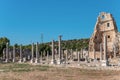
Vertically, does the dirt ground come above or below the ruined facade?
below

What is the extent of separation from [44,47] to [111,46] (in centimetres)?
3554

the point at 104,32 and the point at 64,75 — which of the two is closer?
the point at 64,75

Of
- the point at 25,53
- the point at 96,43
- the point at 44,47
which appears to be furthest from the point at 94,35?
the point at 44,47

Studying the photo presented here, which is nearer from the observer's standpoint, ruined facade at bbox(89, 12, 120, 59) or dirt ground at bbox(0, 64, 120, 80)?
dirt ground at bbox(0, 64, 120, 80)

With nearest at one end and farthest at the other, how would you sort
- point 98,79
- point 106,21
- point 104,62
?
1. point 98,79
2. point 104,62
3. point 106,21

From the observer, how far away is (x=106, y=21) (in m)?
68.5

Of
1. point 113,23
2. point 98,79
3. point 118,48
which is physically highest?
point 113,23

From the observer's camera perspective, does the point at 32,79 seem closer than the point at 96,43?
Yes

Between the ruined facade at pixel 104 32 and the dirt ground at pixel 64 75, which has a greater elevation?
the ruined facade at pixel 104 32

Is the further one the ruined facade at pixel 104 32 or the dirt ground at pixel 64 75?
the ruined facade at pixel 104 32

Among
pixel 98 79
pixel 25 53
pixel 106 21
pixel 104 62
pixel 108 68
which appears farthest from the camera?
pixel 25 53

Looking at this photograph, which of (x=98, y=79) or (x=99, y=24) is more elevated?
(x=99, y=24)

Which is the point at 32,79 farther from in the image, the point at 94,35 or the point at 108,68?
the point at 94,35

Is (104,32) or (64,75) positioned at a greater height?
(104,32)
